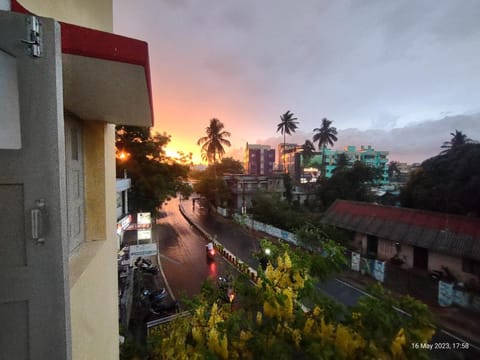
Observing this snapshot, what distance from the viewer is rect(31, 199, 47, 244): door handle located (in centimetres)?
82

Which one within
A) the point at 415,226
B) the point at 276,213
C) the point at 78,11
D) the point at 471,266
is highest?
the point at 78,11

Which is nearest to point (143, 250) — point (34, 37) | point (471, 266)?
point (34, 37)

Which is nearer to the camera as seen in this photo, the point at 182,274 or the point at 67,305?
the point at 67,305

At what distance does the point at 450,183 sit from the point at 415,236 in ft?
13.7

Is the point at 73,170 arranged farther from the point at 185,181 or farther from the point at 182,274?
the point at 185,181

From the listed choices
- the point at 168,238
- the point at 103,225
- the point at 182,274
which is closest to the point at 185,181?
the point at 182,274

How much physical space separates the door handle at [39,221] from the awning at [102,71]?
0.63 metres

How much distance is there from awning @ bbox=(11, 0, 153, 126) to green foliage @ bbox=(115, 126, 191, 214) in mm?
10904

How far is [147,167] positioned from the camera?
12.5 meters

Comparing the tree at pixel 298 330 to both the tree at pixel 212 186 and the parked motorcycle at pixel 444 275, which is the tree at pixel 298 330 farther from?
the tree at pixel 212 186

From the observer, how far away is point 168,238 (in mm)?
18297

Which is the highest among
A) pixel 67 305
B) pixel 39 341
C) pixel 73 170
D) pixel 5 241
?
pixel 73 170

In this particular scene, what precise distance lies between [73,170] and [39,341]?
1410mm

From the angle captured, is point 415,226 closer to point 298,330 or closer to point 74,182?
point 298,330
